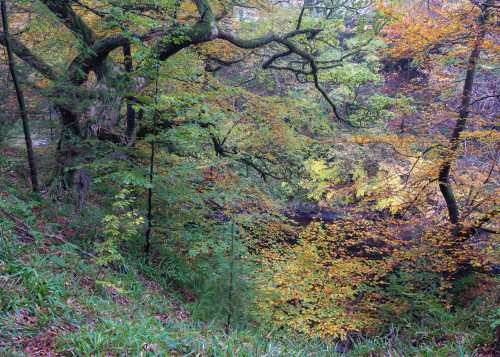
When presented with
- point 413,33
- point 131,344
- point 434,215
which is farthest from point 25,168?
point 434,215

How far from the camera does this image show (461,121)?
625 centimetres

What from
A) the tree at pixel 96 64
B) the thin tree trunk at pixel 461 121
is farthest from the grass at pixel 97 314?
the thin tree trunk at pixel 461 121

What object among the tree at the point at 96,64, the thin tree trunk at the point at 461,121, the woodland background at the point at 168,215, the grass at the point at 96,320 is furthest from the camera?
the thin tree trunk at the point at 461,121

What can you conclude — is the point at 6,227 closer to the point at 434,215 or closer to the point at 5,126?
the point at 5,126

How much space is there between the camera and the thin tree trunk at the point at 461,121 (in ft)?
18.0

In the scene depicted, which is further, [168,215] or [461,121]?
[461,121]

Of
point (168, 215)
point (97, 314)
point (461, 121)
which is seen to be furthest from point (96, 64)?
point (461, 121)

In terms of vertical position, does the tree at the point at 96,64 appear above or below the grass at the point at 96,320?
above

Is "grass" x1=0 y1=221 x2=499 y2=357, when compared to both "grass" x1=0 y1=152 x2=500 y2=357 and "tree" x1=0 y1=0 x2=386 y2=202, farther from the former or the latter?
"tree" x1=0 y1=0 x2=386 y2=202

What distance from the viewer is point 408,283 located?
6105mm

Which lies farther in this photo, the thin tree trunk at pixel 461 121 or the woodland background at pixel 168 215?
the thin tree trunk at pixel 461 121

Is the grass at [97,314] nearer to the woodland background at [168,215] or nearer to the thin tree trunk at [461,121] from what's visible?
the woodland background at [168,215]

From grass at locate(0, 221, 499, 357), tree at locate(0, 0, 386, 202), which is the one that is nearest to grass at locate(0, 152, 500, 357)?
grass at locate(0, 221, 499, 357)

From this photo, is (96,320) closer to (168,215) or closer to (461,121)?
(168,215)
